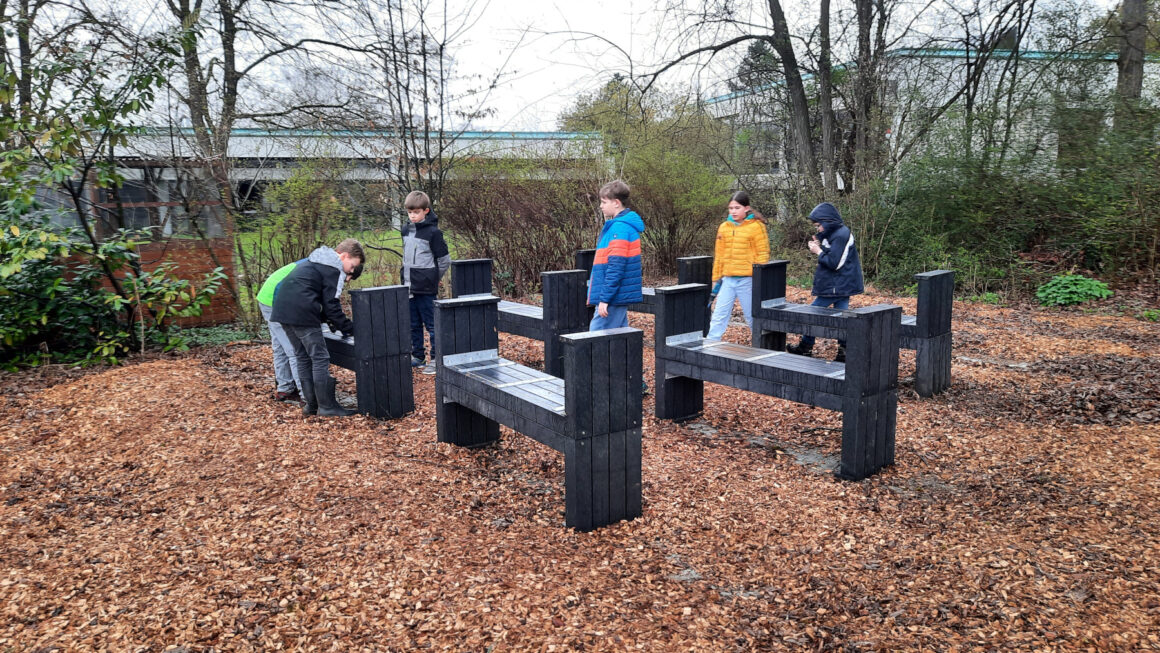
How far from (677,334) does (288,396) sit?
321 cm

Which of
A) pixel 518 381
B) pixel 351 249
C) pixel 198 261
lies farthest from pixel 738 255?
pixel 198 261

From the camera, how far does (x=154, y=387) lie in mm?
5891

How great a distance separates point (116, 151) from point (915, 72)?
1258 centimetres

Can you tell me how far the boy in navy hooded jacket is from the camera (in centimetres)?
637

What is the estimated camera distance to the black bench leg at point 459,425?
15.6ft

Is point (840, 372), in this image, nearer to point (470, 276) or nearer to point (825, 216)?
point (825, 216)

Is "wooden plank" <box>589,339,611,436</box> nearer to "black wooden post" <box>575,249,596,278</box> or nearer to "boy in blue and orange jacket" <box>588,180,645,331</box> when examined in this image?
"boy in blue and orange jacket" <box>588,180,645,331</box>

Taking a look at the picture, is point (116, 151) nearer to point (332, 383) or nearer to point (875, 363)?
point (332, 383)

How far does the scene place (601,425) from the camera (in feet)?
11.7

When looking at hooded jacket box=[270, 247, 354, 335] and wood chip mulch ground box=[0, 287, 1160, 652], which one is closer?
wood chip mulch ground box=[0, 287, 1160, 652]

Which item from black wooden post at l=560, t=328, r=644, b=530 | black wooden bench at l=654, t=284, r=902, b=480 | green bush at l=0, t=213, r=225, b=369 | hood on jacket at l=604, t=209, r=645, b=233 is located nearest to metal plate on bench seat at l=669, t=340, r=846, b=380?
black wooden bench at l=654, t=284, r=902, b=480

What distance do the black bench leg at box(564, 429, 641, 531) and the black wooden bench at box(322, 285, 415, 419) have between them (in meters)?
2.28

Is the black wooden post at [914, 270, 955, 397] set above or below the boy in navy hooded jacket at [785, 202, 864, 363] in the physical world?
below

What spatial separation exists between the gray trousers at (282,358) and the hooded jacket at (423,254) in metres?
1.45
